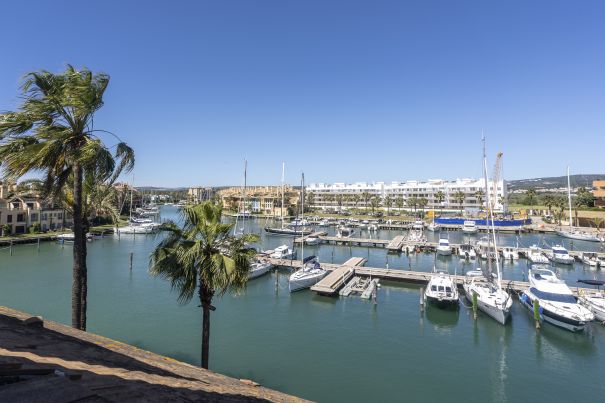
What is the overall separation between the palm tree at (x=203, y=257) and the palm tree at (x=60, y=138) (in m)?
2.94

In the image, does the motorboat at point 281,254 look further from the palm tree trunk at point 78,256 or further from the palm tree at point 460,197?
the palm tree at point 460,197

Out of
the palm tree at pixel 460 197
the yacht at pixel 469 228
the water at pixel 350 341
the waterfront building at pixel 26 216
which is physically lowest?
the water at pixel 350 341

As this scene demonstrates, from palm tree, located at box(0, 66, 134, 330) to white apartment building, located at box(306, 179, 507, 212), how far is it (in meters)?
124

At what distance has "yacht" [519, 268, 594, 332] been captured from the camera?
931 inches

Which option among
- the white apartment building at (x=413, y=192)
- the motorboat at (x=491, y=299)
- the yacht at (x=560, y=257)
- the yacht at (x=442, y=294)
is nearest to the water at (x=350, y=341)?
the motorboat at (x=491, y=299)

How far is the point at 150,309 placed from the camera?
1117 inches

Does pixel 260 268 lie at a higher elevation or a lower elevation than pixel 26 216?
lower

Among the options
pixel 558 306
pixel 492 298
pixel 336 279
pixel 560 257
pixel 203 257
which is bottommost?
pixel 336 279

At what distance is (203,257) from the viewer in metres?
12.0

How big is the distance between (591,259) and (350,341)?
46459 mm

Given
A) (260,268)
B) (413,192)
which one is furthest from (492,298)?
(413,192)

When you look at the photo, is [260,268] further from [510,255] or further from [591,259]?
[591,259]

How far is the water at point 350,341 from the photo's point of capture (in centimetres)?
1747

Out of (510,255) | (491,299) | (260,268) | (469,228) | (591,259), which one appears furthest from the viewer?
(469,228)
